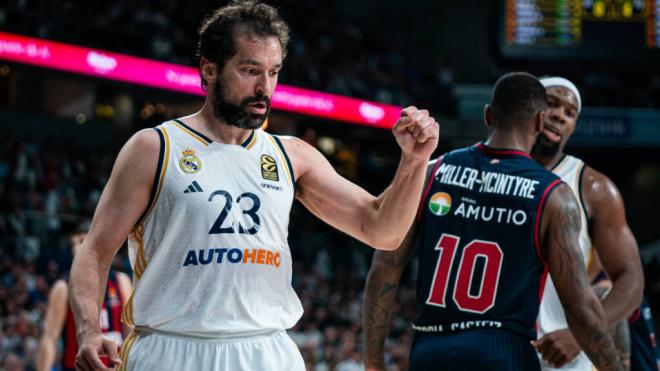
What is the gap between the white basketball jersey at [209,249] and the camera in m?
2.77

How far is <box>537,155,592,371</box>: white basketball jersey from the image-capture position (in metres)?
4.10

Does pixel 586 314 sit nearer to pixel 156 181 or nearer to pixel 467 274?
pixel 467 274

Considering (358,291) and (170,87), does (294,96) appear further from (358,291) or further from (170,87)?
(358,291)

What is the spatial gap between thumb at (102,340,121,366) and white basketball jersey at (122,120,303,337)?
224 millimetres

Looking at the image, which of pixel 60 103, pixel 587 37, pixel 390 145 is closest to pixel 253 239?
pixel 587 37

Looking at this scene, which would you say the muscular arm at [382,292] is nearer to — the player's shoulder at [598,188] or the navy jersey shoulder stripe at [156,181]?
the player's shoulder at [598,188]

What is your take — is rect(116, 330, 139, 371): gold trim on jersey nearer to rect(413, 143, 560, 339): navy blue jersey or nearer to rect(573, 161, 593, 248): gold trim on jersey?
rect(413, 143, 560, 339): navy blue jersey

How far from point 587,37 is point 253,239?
10538 mm

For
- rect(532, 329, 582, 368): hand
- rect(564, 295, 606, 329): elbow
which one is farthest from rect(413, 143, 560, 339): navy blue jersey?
rect(532, 329, 582, 368): hand

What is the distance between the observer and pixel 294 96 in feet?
58.9

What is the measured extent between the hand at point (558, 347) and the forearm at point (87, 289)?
5.91 ft

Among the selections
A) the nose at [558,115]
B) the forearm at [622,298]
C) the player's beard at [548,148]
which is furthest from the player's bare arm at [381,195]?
the nose at [558,115]

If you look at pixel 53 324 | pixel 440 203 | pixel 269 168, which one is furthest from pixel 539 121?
pixel 53 324

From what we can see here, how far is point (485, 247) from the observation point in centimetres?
343
